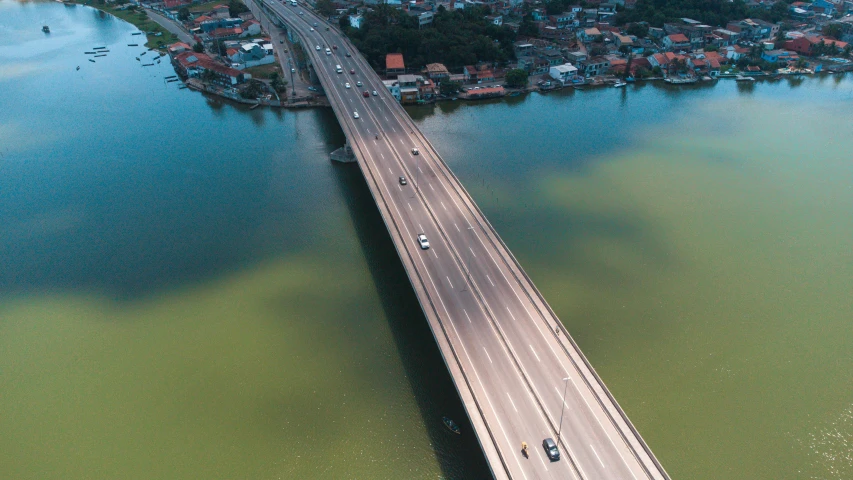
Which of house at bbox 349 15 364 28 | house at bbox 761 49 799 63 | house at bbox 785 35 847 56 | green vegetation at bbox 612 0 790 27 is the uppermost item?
house at bbox 349 15 364 28

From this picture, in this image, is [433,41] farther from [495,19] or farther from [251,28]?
[251,28]

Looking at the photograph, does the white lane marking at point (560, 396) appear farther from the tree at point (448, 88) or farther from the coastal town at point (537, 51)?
the tree at point (448, 88)

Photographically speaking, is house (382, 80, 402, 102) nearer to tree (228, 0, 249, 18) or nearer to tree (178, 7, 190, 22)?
tree (228, 0, 249, 18)

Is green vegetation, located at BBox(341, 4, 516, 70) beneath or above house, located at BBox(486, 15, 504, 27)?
beneath

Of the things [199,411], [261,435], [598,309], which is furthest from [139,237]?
[598,309]

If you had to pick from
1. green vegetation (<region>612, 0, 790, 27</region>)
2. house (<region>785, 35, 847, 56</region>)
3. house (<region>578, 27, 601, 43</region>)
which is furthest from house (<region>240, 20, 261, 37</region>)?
house (<region>785, 35, 847, 56</region>)

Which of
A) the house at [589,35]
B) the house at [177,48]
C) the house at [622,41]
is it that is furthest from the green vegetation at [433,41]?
the house at [177,48]

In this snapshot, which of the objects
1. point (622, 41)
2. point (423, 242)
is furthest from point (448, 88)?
point (423, 242)

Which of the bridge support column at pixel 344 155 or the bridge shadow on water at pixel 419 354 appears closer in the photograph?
the bridge shadow on water at pixel 419 354
